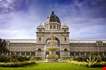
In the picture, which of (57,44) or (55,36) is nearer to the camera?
(57,44)

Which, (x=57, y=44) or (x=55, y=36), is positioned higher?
(x=55, y=36)


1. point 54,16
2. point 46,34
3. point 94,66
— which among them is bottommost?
point 94,66

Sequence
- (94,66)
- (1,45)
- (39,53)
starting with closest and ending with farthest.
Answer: (94,66)
(1,45)
(39,53)

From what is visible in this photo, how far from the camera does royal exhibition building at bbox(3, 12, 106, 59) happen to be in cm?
6431

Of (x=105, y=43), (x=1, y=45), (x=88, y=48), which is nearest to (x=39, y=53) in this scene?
(x=1, y=45)

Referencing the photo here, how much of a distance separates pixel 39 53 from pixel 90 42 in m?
18.1

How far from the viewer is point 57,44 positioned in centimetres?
6488

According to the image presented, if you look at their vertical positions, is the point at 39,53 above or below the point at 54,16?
below

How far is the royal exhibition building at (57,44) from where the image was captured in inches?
2532

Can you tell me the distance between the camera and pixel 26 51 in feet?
231

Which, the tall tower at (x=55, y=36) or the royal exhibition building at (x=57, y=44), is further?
the royal exhibition building at (x=57, y=44)

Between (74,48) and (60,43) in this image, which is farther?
(74,48)

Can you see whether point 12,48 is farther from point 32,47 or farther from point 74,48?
point 74,48

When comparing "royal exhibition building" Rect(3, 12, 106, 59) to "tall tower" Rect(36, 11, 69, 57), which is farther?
"royal exhibition building" Rect(3, 12, 106, 59)
